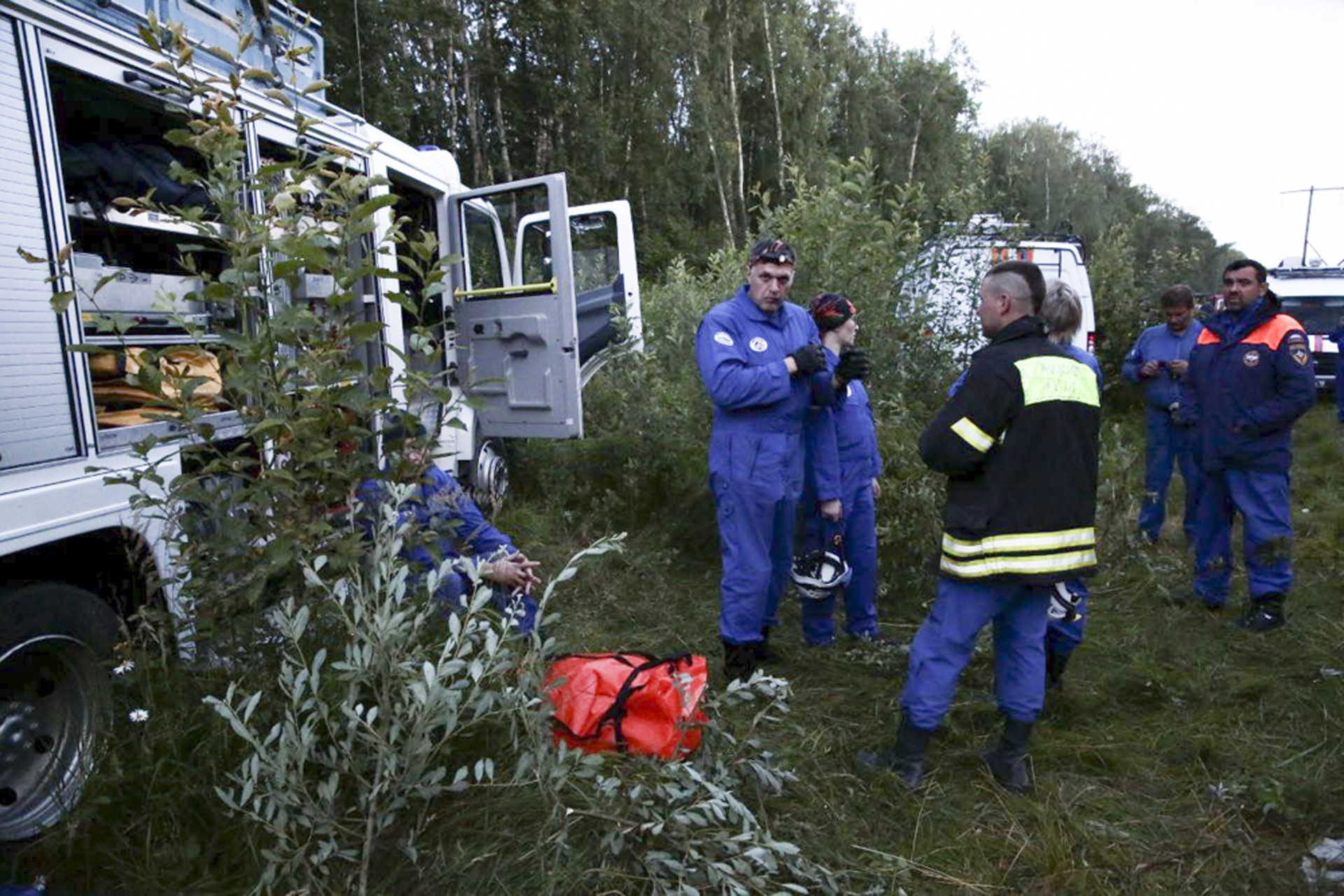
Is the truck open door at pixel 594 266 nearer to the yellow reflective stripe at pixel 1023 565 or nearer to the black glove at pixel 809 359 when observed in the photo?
the black glove at pixel 809 359

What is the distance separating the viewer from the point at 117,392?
9.75 ft

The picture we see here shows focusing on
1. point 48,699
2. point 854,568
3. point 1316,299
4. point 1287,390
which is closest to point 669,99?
point 1316,299

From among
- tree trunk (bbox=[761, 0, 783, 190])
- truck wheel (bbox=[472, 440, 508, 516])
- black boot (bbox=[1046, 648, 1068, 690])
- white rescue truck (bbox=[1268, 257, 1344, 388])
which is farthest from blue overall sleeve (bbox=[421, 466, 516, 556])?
tree trunk (bbox=[761, 0, 783, 190])

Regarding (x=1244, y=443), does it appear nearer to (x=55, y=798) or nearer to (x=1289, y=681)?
(x=1289, y=681)

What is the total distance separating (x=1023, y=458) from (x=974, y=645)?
62 cm

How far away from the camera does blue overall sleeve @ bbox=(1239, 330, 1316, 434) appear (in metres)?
4.13

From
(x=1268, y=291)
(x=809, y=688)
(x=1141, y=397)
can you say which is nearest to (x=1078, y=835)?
(x=809, y=688)

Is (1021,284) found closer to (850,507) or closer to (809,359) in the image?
(809,359)

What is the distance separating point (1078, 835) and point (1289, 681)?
1.79 metres

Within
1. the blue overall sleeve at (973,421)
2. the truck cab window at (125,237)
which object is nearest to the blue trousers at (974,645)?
the blue overall sleeve at (973,421)

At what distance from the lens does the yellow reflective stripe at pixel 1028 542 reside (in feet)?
8.66

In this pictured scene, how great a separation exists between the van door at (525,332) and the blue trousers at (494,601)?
2176mm

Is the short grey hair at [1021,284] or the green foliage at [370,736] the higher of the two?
the short grey hair at [1021,284]

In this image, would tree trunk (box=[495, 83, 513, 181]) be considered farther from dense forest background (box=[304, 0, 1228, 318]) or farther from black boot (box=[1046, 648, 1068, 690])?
black boot (box=[1046, 648, 1068, 690])
